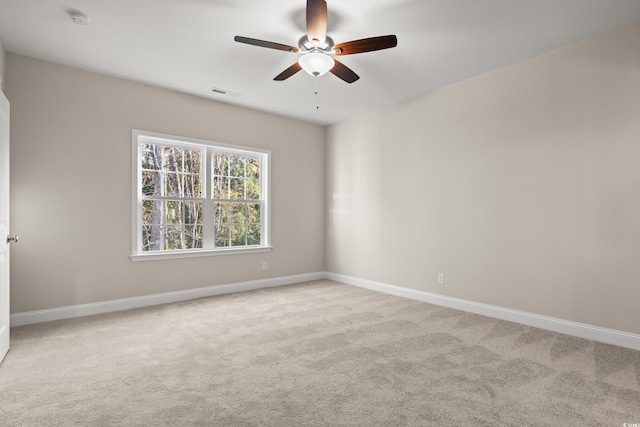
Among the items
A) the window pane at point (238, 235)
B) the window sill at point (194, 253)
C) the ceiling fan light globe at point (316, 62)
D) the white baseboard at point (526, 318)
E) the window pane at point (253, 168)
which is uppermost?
the ceiling fan light globe at point (316, 62)

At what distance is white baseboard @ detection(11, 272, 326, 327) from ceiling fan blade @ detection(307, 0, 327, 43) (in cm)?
345

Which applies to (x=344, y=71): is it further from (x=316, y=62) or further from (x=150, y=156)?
(x=150, y=156)

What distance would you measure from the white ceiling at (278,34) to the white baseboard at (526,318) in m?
2.60

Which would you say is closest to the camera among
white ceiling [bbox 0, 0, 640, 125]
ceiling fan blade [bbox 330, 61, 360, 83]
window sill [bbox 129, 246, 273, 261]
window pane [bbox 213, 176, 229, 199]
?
white ceiling [bbox 0, 0, 640, 125]

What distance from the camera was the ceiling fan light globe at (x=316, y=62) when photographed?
2564mm

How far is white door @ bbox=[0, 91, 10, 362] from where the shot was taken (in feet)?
8.43

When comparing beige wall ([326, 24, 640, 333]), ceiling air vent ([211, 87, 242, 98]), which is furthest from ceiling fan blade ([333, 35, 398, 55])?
ceiling air vent ([211, 87, 242, 98])

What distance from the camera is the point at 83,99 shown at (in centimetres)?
367

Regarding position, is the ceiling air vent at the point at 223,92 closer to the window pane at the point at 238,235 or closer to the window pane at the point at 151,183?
the window pane at the point at 151,183

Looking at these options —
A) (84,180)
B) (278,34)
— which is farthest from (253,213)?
(278,34)

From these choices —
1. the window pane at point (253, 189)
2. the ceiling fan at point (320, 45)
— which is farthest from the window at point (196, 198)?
the ceiling fan at point (320, 45)

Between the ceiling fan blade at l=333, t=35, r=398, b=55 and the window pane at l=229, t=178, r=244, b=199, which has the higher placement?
the ceiling fan blade at l=333, t=35, r=398, b=55

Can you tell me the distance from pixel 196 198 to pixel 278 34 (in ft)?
8.15

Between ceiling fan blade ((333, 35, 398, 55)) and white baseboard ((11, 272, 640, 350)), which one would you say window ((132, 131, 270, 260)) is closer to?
white baseboard ((11, 272, 640, 350))
